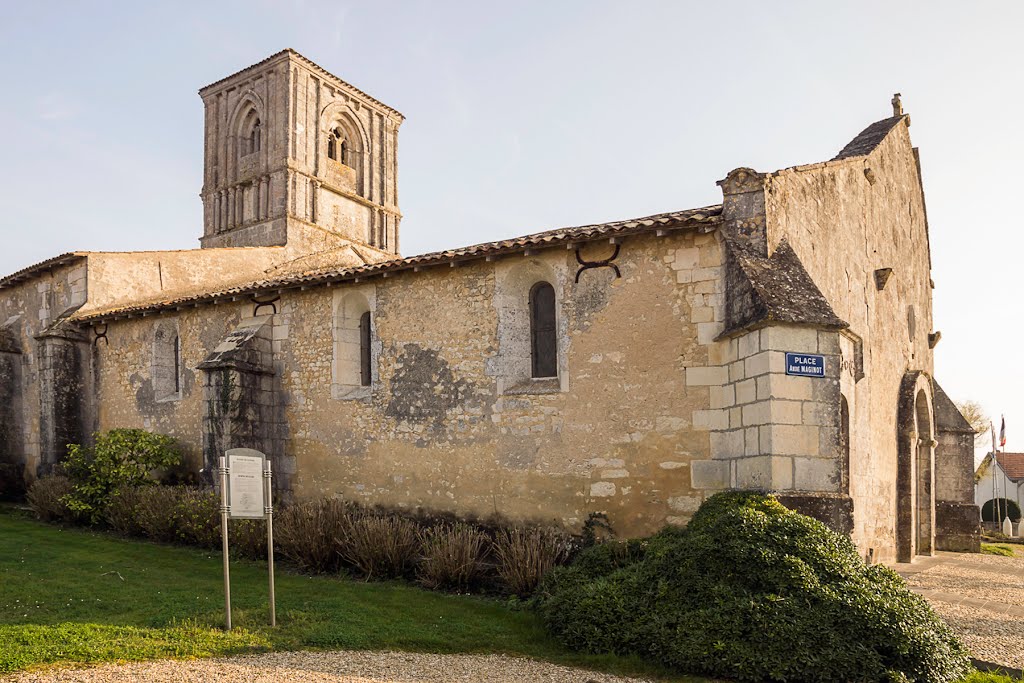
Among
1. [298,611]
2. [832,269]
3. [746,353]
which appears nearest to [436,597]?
[298,611]

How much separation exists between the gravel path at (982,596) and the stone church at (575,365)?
1.05 metres

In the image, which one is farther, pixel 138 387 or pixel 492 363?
pixel 138 387

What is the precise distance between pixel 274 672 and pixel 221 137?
24.7 metres

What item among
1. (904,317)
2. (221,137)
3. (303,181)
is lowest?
(904,317)

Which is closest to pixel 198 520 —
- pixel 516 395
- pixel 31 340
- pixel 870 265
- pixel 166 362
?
pixel 166 362

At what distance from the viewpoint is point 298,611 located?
841 centimetres

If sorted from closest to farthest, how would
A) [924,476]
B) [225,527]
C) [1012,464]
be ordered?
[225,527] < [924,476] < [1012,464]

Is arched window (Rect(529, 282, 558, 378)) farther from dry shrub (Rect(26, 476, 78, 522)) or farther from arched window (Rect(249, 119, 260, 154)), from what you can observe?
arched window (Rect(249, 119, 260, 154))

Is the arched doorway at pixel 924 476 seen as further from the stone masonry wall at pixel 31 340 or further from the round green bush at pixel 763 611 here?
the stone masonry wall at pixel 31 340

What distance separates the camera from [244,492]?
797cm

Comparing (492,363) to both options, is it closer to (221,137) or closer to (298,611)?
(298,611)

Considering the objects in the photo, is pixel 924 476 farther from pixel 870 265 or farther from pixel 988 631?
pixel 988 631

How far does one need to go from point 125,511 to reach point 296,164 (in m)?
14.6

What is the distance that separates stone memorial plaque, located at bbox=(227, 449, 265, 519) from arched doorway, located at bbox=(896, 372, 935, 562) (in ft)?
40.0
